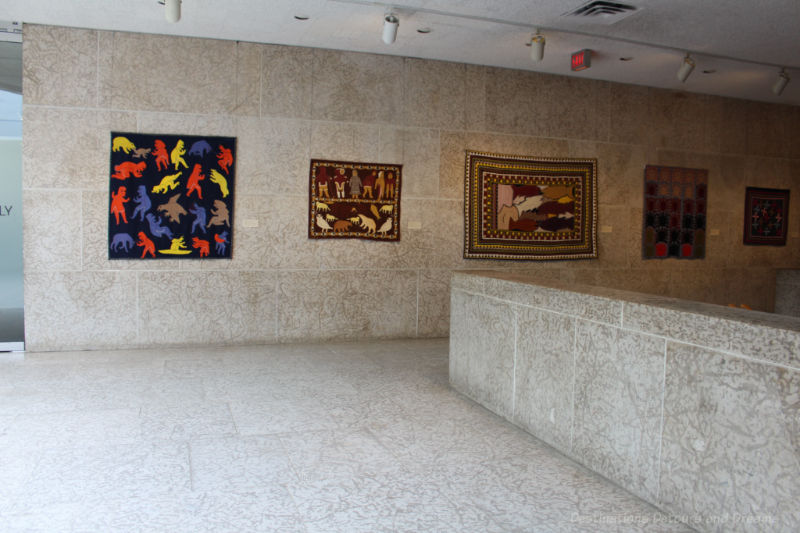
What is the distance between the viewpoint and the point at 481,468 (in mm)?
3111

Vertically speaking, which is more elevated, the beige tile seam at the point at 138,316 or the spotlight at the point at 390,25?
the spotlight at the point at 390,25

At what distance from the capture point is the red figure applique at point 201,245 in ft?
19.6

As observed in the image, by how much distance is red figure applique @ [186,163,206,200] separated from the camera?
19.5 feet

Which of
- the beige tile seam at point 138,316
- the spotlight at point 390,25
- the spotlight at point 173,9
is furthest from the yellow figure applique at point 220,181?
the spotlight at point 390,25

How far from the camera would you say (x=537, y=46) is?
5.65 meters

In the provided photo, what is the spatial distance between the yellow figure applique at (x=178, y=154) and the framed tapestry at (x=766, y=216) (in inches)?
286

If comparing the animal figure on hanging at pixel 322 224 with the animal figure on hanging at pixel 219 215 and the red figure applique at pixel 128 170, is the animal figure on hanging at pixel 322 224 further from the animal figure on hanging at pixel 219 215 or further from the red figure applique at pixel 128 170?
the red figure applique at pixel 128 170

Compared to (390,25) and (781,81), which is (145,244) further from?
(781,81)

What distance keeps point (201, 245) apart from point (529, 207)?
3.71 meters

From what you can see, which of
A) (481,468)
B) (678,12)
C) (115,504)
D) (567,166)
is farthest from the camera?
(567,166)

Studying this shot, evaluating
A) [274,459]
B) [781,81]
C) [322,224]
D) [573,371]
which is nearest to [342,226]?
[322,224]

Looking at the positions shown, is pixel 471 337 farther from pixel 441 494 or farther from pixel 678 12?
pixel 678 12

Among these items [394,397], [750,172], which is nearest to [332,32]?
[394,397]

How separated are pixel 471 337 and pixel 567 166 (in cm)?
376
